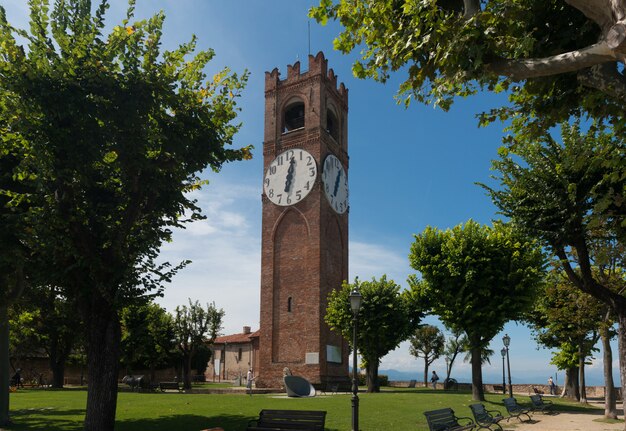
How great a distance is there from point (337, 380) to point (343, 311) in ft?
21.7

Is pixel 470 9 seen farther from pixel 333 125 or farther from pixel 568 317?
pixel 333 125

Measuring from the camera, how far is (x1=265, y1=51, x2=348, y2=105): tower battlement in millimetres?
41969

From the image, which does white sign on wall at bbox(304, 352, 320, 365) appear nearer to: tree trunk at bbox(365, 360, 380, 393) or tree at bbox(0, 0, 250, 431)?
tree trunk at bbox(365, 360, 380, 393)

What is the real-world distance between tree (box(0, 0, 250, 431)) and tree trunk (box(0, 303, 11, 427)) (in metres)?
2.75

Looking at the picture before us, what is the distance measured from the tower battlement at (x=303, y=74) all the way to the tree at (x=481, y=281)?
69.9 ft

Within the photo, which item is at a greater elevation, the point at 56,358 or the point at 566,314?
the point at 566,314

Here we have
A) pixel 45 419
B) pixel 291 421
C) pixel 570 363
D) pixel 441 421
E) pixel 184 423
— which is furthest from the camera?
pixel 570 363

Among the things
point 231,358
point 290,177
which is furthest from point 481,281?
point 231,358

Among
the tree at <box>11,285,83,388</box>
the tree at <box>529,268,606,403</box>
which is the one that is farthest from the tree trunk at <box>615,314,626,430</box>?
the tree at <box>11,285,83,388</box>

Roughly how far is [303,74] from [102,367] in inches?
1362

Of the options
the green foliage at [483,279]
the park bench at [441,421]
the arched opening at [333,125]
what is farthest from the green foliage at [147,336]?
the park bench at [441,421]

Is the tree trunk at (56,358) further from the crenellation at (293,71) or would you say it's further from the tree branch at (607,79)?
the tree branch at (607,79)

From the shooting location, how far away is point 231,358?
64375mm

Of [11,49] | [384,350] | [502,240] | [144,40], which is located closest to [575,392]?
[384,350]
